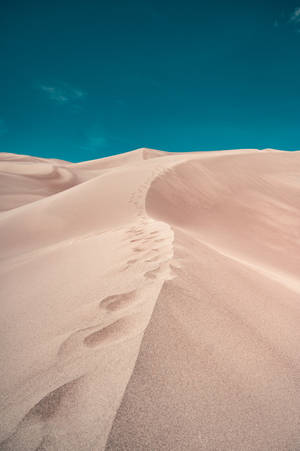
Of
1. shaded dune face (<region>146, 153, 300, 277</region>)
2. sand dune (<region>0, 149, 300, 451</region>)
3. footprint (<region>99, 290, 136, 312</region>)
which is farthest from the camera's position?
shaded dune face (<region>146, 153, 300, 277</region>)

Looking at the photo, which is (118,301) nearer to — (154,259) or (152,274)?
(152,274)

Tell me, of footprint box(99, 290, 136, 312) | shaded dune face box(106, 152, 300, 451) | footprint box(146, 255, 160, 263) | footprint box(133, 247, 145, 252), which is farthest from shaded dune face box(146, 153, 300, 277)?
footprint box(99, 290, 136, 312)

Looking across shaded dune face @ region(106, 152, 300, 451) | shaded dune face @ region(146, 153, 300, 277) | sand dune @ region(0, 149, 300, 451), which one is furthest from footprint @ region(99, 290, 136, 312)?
shaded dune face @ region(146, 153, 300, 277)

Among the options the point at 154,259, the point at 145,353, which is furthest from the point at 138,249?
the point at 145,353

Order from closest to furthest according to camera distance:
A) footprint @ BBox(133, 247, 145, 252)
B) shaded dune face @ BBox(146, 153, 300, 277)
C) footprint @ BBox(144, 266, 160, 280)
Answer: footprint @ BBox(144, 266, 160, 280) → footprint @ BBox(133, 247, 145, 252) → shaded dune face @ BBox(146, 153, 300, 277)

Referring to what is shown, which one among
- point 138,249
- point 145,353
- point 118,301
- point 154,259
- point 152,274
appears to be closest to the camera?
point 145,353

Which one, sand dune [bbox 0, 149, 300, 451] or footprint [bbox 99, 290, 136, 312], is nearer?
sand dune [bbox 0, 149, 300, 451]

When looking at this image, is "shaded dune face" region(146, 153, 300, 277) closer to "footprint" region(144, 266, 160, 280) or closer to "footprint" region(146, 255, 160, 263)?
"footprint" region(146, 255, 160, 263)

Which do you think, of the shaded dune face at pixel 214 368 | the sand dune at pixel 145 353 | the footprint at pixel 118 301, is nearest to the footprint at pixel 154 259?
the sand dune at pixel 145 353

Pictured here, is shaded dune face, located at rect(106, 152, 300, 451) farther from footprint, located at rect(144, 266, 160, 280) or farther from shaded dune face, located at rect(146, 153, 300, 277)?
shaded dune face, located at rect(146, 153, 300, 277)

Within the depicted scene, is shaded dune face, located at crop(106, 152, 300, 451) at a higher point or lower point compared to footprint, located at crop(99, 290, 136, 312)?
lower

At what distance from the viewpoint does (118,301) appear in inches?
58.2

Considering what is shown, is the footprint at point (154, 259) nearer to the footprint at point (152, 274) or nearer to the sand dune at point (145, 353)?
the sand dune at point (145, 353)

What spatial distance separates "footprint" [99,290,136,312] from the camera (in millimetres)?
1419
